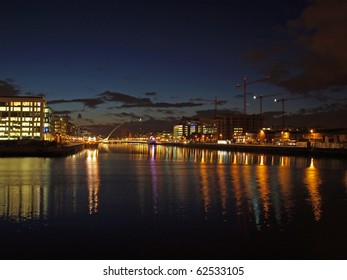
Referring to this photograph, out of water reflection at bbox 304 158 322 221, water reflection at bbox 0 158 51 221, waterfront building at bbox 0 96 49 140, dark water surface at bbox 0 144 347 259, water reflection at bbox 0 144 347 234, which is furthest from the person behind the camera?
waterfront building at bbox 0 96 49 140

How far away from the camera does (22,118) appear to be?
135 m

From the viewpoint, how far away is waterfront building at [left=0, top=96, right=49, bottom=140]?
438 feet

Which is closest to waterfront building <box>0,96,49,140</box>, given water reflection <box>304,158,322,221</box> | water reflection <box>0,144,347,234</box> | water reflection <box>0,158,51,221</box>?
water reflection <box>0,158,51,221</box>

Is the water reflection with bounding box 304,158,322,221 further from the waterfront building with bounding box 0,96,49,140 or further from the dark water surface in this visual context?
the waterfront building with bounding box 0,96,49,140

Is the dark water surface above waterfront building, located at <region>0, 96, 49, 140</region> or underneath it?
underneath

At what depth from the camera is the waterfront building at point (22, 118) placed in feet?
438

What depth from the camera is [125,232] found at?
41.4ft

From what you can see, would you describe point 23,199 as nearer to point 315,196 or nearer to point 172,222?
point 172,222

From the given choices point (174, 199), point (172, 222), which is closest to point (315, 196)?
point (174, 199)

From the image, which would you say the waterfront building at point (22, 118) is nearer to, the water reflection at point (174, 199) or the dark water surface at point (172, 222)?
the water reflection at point (174, 199)

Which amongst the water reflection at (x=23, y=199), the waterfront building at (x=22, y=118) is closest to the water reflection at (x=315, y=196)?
the water reflection at (x=23, y=199)

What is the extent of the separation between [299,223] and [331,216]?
6.34 ft

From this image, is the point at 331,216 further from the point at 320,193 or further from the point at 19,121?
the point at 19,121
